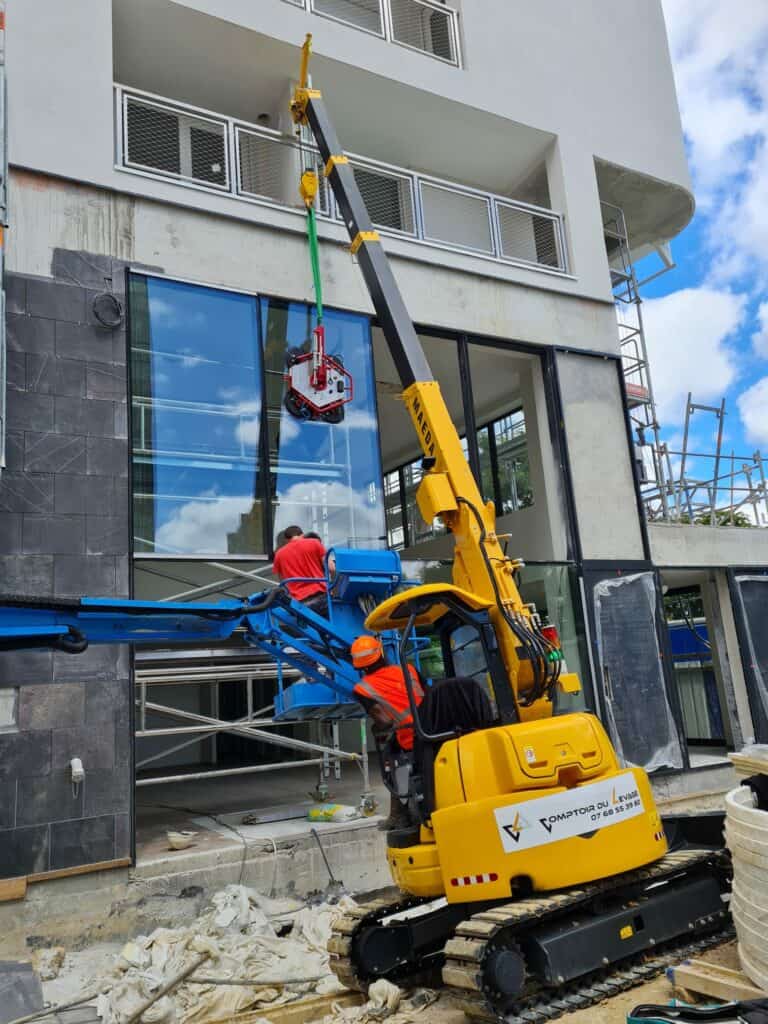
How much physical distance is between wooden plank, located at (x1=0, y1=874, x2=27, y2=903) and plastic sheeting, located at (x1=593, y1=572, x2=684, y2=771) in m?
7.47

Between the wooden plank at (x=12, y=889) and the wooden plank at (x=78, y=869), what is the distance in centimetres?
10

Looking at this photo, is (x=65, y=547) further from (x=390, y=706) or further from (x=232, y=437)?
(x=390, y=706)

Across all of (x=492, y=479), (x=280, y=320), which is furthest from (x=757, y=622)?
(x=280, y=320)

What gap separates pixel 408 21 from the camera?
1300 cm

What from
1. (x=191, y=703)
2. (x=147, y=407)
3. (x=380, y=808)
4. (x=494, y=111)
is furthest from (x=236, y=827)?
(x=494, y=111)

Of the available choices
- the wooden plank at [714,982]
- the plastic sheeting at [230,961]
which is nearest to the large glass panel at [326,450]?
the plastic sheeting at [230,961]

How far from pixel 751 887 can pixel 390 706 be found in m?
2.50

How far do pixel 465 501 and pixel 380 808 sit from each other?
468 cm

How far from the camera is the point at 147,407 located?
30.3ft

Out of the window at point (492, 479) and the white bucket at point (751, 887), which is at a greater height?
the window at point (492, 479)

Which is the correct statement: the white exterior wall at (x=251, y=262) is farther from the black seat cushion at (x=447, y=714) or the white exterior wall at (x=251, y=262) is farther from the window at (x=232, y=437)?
the black seat cushion at (x=447, y=714)

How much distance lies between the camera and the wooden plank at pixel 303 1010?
560 cm

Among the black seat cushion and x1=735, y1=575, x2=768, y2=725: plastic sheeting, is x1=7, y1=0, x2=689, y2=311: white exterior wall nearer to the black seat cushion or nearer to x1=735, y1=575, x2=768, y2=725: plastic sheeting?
x1=735, y1=575, x2=768, y2=725: plastic sheeting

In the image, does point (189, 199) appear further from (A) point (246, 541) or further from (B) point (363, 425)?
(A) point (246, 541)
